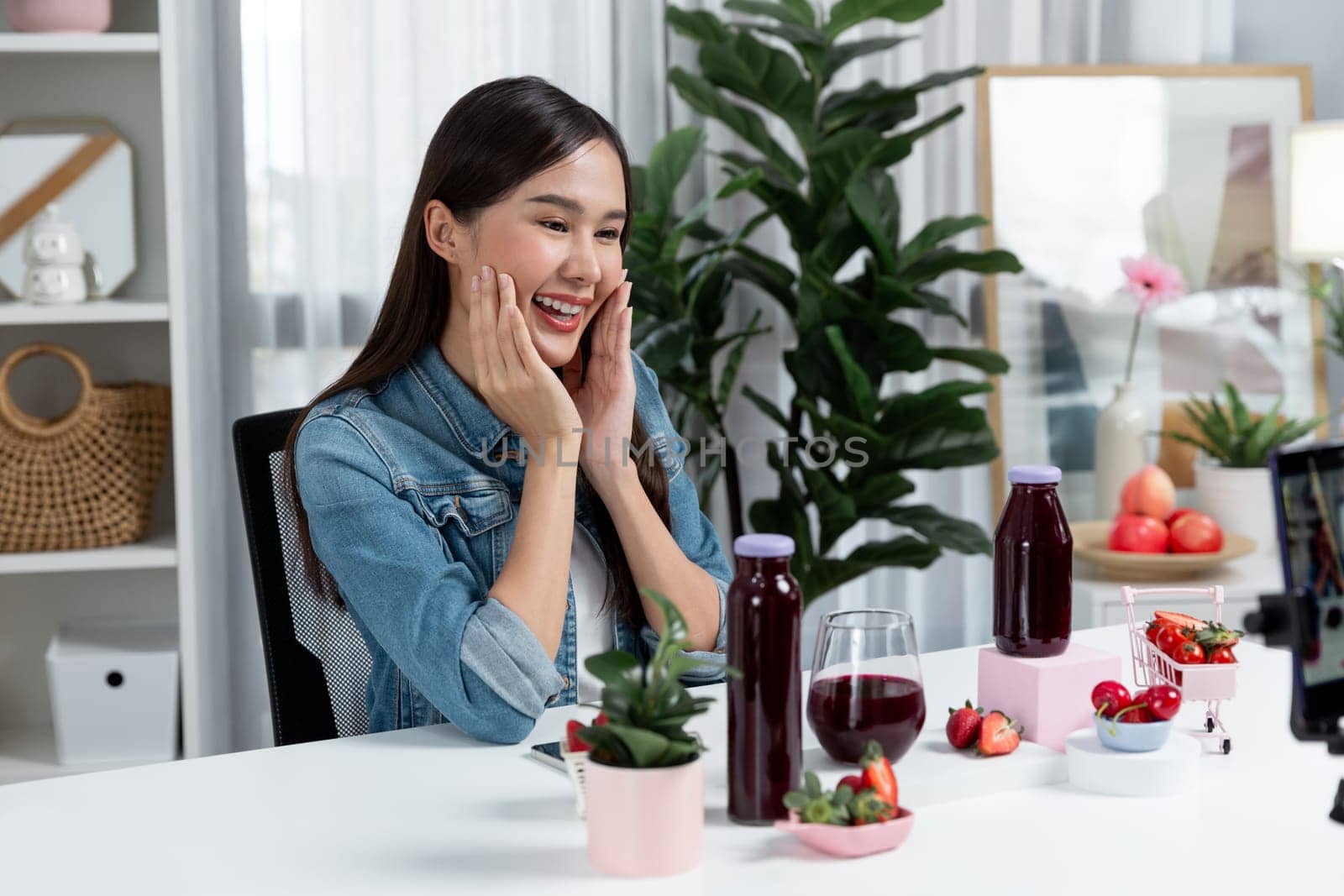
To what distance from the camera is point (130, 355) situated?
2.69 metres

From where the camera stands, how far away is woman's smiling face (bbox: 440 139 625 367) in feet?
5.14

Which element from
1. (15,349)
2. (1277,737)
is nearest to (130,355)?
(15,349)

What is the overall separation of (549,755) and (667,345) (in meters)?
1.57

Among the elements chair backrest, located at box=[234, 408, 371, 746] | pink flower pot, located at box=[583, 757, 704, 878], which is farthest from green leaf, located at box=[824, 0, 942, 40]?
pink flower pot, located at box=[583, 757, 704, 878]

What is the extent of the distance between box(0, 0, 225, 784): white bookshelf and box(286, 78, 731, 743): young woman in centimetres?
96

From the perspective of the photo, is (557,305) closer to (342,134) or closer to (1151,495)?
(342,134)

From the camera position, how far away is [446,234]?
1.62 meters

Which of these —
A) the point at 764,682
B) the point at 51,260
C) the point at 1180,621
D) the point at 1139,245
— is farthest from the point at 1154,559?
the point at 51,260

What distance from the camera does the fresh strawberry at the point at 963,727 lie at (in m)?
1.22

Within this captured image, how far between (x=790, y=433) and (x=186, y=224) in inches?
50.1

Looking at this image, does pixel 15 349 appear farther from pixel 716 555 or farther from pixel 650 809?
pixel 650 809

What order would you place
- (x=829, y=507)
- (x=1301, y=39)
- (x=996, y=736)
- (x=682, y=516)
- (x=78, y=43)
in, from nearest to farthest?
1. (x=996, y=736)
2. (x=682, y=516)
3. (x=78, y=43)
4. (x=829, y=507)
5. (x=1301, y=39)

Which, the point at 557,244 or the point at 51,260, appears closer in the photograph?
the point at 557,244

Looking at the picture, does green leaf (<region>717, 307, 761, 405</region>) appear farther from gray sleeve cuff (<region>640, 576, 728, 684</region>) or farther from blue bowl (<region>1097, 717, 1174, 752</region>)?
blue bowl (<region>1097, 717, 1174, 752</region>)
